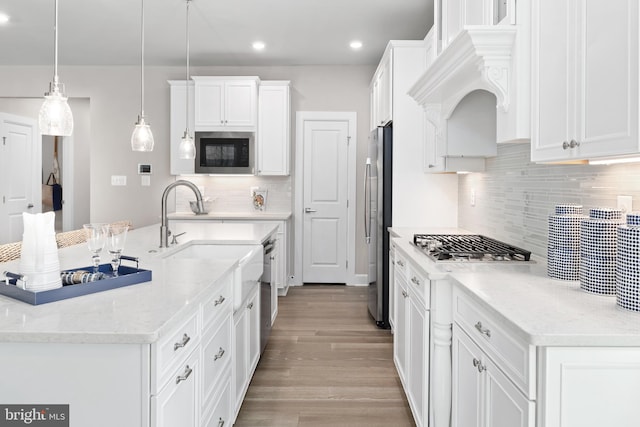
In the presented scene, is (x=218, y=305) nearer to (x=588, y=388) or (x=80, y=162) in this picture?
(x=588, y=388)

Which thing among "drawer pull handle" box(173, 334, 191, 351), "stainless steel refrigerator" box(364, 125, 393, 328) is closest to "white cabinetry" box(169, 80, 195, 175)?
"stainless steel refrigerator" box(364, 125, 393, 328)

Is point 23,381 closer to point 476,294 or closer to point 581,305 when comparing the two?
point 476,294

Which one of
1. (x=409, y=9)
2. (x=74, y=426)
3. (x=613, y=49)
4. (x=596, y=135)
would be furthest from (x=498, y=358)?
→ (x=409, y=9)

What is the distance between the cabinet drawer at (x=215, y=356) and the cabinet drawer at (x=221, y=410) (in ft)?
0.17

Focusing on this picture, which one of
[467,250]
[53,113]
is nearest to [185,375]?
[53,113]

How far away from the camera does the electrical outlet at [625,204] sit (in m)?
1.72

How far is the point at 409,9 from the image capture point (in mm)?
4066

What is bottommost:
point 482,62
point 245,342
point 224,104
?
point 245,342

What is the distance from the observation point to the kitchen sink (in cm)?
238

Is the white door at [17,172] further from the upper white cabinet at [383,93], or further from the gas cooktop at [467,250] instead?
the gas cooktop at [467,250]

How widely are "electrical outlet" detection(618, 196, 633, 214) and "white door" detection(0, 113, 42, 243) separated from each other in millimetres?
6269

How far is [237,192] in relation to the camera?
237 inches

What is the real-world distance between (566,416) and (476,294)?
19.3 inches

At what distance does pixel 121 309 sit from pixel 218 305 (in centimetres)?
61
